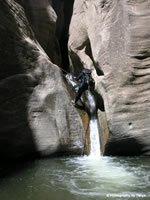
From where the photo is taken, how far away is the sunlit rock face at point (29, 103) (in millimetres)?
11852

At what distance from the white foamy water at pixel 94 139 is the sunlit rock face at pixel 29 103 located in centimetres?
42

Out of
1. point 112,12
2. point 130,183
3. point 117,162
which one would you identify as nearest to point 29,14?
point 112,12

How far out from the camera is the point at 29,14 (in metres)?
18.0

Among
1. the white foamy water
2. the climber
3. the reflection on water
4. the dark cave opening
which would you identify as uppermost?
the reflection on water

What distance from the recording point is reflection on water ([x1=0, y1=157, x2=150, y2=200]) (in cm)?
838

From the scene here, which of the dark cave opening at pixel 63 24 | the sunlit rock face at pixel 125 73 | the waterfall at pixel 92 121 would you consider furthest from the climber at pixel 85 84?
the dark cave opening at pixel 63 24

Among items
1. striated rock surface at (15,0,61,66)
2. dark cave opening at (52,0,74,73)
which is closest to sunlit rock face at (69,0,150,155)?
striated rock surface at (15,0,61,66)

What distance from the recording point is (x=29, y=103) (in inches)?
480

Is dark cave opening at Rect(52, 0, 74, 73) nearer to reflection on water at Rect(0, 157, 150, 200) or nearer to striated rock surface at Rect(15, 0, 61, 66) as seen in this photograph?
striated rock surface at Rect(15, 0, 61, 66)

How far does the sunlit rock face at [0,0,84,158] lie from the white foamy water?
0.42 meters

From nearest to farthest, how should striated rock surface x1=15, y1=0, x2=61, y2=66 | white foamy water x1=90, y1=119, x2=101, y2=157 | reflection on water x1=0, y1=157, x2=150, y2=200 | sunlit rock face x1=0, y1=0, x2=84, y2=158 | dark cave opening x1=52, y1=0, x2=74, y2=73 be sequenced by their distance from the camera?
reflection on water x1=0, y1=157, x2=150, y2=200 < sunlit rock face x1=0, y1=0, x2=84, y2=158 < white foamy water x1=90, y1=119, x2=101, y2=157 < striated rock surface x1=15, y1=0, x2=61, y2=66 < dark cave opening x1=52, y1=0, x2=74, y2=73

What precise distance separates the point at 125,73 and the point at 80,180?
14.3 ft

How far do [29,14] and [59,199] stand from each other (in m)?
11.5

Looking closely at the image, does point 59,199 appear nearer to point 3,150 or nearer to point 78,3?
point 3,150
